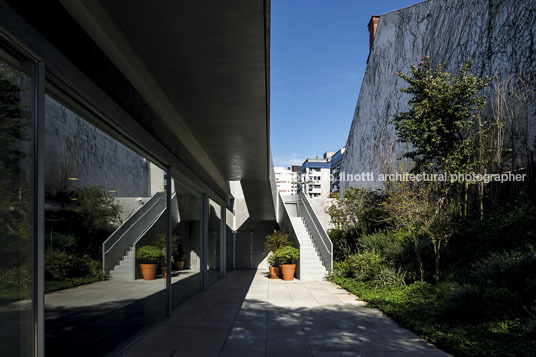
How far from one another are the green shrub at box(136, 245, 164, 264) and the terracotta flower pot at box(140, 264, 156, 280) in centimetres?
6

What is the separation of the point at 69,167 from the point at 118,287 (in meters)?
1.73

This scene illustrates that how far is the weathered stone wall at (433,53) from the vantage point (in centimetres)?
897

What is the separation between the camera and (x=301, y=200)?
16.1 metres

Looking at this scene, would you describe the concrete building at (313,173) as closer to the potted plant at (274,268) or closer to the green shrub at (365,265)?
the potted plant at (274,268)

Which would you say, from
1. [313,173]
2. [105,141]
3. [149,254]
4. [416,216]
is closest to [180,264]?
[149,254]

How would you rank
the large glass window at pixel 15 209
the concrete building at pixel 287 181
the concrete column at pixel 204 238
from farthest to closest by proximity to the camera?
the concrete building at pixel 287 181, the concrete column at pixel 204 238, the large glass window at pixel 15 209

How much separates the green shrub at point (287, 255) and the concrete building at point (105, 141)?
5946 millimetres

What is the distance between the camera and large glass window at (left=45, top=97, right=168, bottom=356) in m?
2.94

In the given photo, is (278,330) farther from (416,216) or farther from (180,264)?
(416,216)

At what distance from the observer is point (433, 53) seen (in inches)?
513

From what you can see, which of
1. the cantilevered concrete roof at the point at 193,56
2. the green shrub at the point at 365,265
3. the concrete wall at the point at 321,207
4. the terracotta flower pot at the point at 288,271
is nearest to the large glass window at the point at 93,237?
the cantilevered concrete roof at the point at 193,56

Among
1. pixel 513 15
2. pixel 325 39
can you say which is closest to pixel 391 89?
pixel 325 39

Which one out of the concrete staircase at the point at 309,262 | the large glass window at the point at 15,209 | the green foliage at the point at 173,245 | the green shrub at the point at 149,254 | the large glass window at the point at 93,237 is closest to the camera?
the large glass window at the point at 15,209

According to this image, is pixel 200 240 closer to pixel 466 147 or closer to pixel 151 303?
pixel 151 303
